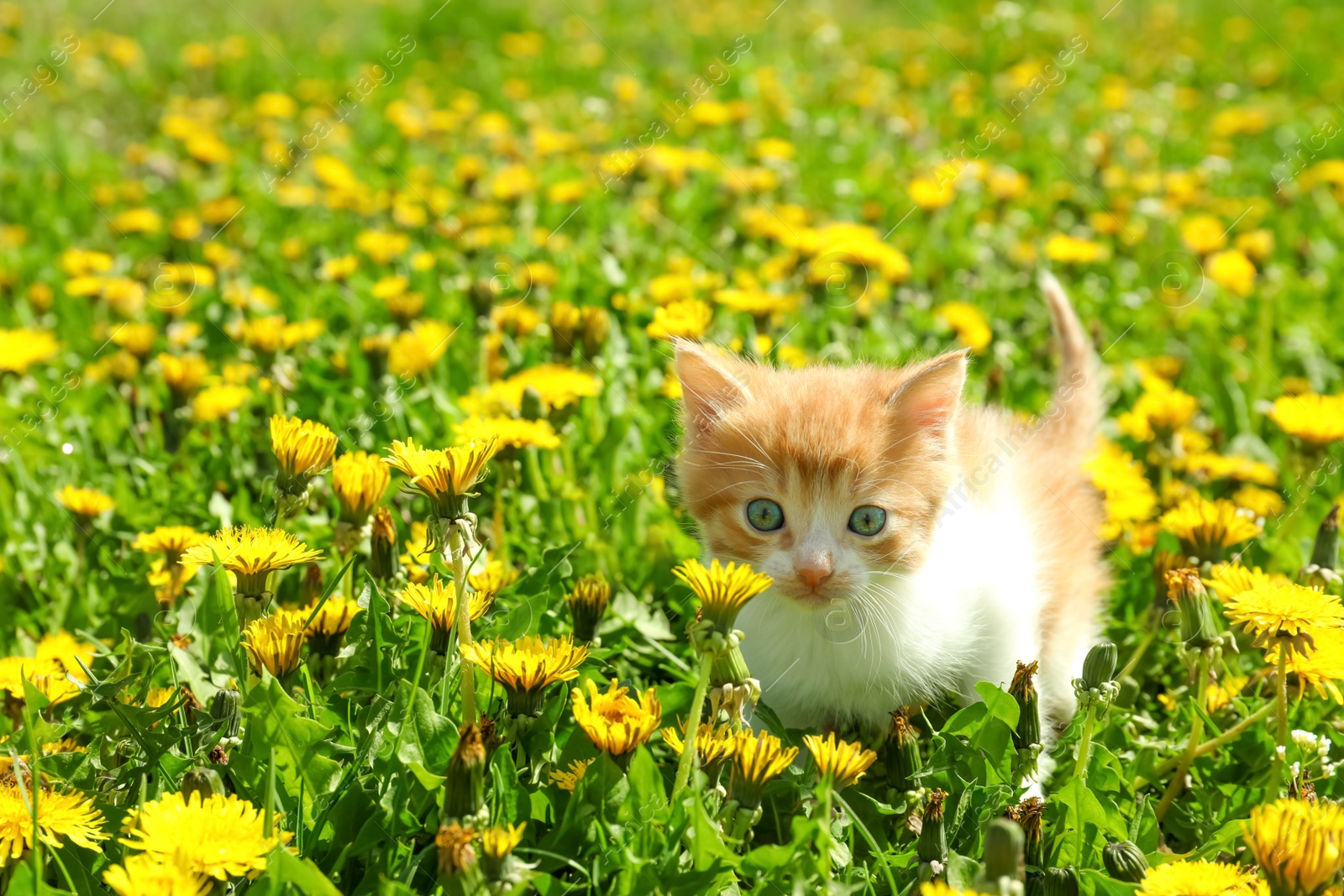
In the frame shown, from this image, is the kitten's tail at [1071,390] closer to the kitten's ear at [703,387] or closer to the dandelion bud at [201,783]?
the kitten's ear at [703,387]

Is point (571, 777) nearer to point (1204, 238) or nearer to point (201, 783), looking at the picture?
point (201, 783)

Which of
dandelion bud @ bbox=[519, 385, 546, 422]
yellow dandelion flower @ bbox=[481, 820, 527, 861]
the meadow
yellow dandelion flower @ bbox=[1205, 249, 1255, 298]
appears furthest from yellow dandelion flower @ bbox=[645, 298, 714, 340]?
yellow dandelion flower @ bbox=[1205, 249, 1255, 298]

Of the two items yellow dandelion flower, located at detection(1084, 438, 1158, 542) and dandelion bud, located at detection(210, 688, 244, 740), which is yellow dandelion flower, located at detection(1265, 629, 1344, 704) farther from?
dandelion bud, located at detection(210, 688, 244, 740)

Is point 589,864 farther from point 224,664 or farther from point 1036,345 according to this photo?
point 1036,345

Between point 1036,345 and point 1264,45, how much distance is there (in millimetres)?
5032

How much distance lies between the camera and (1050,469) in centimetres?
247

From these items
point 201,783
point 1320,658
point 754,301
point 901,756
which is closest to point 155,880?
point 201,783

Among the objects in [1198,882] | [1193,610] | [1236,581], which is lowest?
[1236,581]

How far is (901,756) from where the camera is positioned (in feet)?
5.70

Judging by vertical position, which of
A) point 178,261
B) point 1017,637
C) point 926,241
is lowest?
point 926,241

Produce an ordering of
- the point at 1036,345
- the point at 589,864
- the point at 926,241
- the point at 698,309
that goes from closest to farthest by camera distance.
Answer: the point at 589,864 < the point at 698,309 < the point at 1036,345 < the point at 926,241

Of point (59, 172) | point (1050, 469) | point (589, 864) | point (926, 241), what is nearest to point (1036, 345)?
point (926, 241)

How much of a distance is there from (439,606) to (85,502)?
127 cm

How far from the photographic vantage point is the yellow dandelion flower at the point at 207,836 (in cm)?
129
